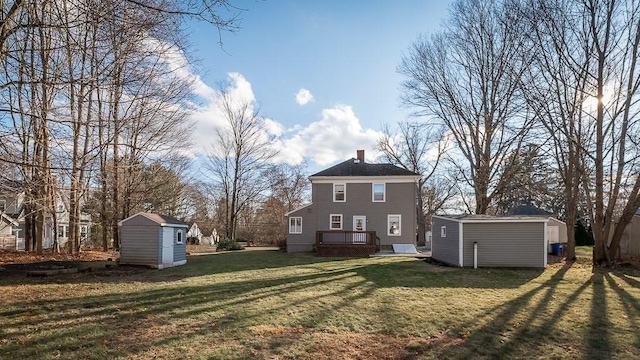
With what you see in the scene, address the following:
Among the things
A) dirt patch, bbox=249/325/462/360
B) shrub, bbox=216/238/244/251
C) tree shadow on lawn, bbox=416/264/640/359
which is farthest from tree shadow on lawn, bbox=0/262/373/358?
shrub, bbox=216/238/244/251

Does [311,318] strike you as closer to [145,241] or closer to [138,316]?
[138,316]

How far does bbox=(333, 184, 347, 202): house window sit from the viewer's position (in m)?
24.5

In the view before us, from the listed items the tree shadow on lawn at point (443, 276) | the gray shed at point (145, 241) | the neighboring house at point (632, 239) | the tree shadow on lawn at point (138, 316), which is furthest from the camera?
the neighboring house at point (632, 239)

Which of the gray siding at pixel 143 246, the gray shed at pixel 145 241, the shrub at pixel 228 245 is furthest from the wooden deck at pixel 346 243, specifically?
the gray siding at pixel 143 246

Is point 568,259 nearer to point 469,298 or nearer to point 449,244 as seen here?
point 449,244

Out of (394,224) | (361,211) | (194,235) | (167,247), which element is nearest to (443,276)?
(167,247)

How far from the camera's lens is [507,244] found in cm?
1599

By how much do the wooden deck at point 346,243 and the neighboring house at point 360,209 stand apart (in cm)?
17

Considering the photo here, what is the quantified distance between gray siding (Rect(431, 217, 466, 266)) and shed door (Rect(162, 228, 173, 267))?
1121cm

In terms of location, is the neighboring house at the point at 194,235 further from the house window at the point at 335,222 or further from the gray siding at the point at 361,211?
the house window at the point at 335,222

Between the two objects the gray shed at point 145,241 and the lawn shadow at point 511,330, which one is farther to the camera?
the gray shed at point 145,241

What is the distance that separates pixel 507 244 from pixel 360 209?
9.66 meters

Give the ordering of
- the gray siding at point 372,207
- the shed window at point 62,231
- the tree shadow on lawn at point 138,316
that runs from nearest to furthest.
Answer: the tree shadow on lawn at point 138,316, the gray siding at point 372,207, the shed window at point 62,231

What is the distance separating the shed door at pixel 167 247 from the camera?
15281 millimetres
